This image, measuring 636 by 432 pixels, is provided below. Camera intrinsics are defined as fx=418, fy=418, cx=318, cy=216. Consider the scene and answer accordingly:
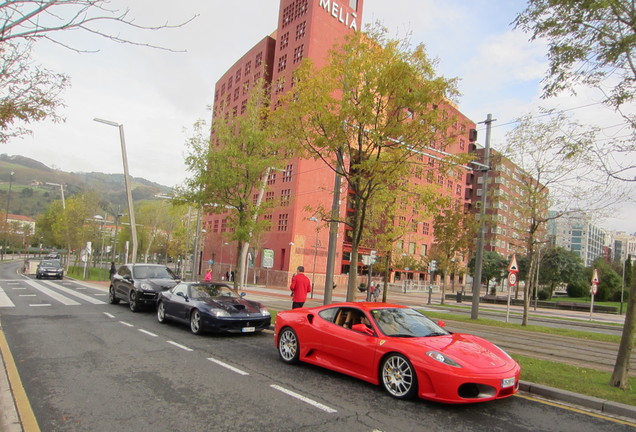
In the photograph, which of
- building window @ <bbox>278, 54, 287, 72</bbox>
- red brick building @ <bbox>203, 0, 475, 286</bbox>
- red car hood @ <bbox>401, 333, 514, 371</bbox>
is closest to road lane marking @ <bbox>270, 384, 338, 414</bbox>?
red car hood @ <bbox>401, 333, 514, 371</bbox>

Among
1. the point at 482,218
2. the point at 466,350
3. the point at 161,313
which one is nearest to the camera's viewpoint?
the point at 466,350

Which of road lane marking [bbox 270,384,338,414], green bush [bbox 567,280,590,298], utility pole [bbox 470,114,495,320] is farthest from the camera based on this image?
green bush [bbox 567,280,590,298]

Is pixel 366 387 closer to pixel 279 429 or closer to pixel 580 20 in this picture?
pixel 279 429

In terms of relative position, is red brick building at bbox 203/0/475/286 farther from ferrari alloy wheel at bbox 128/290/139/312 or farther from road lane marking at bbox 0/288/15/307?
ferrari alloy wheel at bbox 128/290/139/312

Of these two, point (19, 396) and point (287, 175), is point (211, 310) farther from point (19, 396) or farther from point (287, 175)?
point (287, 175)

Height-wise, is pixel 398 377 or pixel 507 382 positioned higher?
pixel 507 382

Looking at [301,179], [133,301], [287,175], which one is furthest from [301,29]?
[133,301]

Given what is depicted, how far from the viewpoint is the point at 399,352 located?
5699 millimetres

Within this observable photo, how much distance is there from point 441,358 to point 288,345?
311cm

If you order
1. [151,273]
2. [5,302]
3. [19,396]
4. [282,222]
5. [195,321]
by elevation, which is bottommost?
[5,302]

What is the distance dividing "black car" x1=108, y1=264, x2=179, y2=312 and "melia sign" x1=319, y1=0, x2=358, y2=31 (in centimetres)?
4114

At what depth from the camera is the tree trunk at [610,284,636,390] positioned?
20.6 feet

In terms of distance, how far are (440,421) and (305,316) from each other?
123 inches

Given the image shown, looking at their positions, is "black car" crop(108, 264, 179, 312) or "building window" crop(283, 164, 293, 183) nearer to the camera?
"black car" crop(108, 264, 179, 312)
